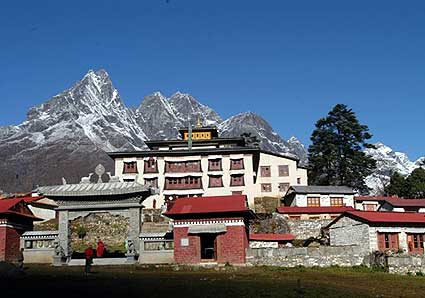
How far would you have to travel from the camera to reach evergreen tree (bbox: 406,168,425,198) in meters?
83.4

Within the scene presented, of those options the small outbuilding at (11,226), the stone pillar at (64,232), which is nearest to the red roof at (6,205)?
the small outbuilding at (11,226)

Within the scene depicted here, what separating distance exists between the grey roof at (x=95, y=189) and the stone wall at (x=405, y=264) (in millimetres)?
15239

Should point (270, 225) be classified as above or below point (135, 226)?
above

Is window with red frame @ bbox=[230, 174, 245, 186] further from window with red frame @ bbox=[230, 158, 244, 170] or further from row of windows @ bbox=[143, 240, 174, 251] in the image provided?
row of windows @ bbox=[143, 240, 174, 251]

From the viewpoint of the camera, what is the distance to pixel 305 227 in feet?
177

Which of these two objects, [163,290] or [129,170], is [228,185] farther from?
[163,290]

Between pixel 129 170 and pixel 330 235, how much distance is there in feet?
108

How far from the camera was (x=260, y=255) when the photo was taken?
34.6m

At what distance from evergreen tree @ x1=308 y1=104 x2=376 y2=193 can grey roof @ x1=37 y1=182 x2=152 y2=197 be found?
48448 millimetres

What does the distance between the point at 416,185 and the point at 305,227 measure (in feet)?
121

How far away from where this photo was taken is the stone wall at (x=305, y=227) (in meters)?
53.5

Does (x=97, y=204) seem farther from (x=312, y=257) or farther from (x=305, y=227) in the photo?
(x=305, y=227)

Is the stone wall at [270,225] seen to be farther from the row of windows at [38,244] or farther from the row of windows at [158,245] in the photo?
the row of windows at [38,244]

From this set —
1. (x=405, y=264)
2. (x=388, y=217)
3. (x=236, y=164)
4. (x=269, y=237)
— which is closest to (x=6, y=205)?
(x=269, y=237)
